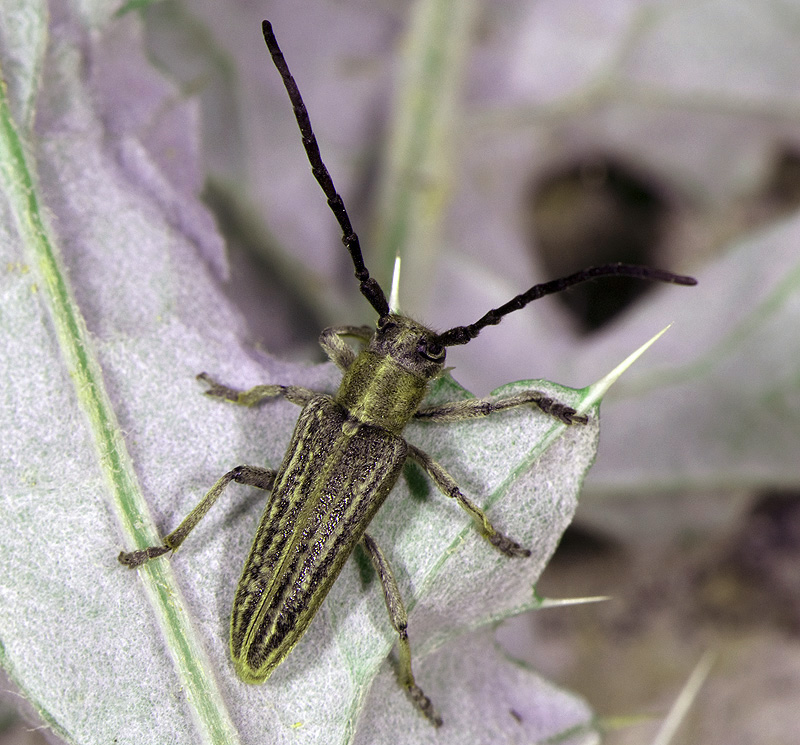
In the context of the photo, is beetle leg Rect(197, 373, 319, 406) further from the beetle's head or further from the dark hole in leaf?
the dark hole in leaf

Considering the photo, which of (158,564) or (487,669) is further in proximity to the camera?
(487,669)

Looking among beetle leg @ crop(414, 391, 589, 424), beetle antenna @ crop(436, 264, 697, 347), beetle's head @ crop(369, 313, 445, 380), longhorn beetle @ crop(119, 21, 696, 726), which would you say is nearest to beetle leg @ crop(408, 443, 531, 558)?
longhorn beetle @ crop(119, 21, 696, 726)

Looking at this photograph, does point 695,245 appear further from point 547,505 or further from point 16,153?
point 16,153

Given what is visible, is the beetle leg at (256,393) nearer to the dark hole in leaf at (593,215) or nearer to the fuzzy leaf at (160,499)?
the fuzzy leaf at (160,499)

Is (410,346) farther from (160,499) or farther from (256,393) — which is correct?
(160,499)

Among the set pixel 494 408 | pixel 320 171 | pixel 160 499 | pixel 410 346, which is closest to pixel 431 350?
pixel 410 346

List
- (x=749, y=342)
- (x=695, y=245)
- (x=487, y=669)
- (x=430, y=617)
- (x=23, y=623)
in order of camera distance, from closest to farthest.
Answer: (x=23, y=623) < (x=430, y=617) < (x=487, y=669) < (x=749, y=342) < (x=695, y=245)

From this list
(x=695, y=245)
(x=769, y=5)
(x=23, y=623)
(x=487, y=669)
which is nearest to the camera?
(x=23, y=623)

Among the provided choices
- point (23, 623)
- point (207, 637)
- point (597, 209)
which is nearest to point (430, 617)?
point (207, 637)

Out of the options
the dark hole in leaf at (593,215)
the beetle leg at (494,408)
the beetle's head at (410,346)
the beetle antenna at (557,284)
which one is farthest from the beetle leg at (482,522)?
the dark hole in leaf at (593,215)
